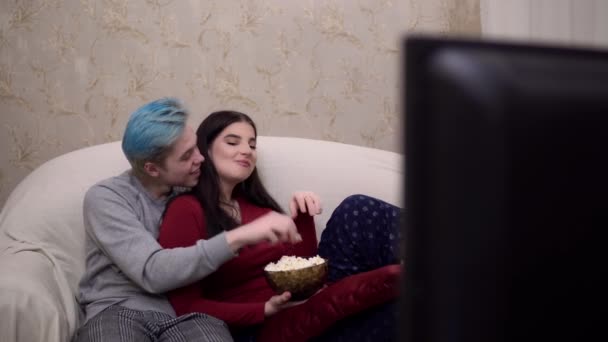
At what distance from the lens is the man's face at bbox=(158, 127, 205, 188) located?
1804 mm

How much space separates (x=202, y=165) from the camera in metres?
1.94

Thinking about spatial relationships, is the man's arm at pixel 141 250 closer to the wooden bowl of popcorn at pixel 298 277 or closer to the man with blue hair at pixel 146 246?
the man with blue hair at pixel 146 246

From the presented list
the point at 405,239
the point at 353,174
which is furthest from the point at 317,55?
the point at 405,239

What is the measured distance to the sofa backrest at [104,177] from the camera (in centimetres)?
192

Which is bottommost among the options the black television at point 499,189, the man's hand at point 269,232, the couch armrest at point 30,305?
the couch armrest at point 30,305

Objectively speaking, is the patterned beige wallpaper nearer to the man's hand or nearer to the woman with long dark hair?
the woman with long dark hair

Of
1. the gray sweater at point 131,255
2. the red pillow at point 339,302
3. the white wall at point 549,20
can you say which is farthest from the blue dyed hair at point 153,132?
the white wall at point 549,20

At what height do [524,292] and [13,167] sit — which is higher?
[524,292]

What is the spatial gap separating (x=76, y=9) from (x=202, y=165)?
880mm

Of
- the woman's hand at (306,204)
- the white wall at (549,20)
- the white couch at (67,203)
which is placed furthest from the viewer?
the white wall at (549,20)

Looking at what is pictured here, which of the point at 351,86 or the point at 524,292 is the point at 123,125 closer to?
the point at 351,86

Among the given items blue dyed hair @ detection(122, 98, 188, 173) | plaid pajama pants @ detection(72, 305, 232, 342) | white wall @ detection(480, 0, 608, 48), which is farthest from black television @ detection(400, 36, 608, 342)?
white wall @ detection(480, 0, 608, 48)

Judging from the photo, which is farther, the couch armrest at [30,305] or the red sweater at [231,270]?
the red sweater at [231,270]

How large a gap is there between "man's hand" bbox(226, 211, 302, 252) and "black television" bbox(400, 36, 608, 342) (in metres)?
1.04
